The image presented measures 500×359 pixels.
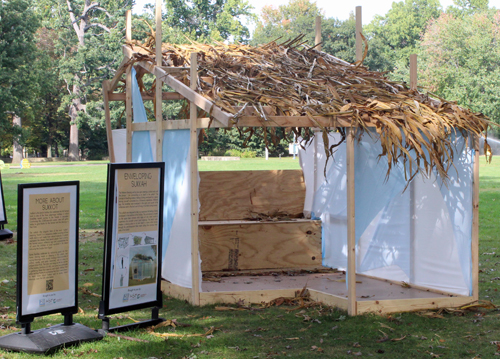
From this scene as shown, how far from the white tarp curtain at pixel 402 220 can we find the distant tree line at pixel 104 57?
23852 mm

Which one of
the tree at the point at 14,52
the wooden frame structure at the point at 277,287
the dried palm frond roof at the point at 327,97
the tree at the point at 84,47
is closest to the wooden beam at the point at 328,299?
the wooden frame structure at the point at 277,287

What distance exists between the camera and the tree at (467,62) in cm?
4359

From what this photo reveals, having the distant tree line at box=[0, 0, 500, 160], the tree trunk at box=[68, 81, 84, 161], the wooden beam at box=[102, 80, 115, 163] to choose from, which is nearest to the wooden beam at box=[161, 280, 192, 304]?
the wooden beam at box=[102, 80, 115, 163]

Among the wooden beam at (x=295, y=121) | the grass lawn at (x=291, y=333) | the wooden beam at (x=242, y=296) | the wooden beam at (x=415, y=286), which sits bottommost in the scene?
the grass lawn at (x=291, y=333)

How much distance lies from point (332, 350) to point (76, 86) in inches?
2062

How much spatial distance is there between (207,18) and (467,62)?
110 ft

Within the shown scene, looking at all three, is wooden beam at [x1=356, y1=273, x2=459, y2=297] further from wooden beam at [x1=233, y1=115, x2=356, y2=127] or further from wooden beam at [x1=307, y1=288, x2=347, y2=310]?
wooden beam at [x1=233, y1=115, x2=356, y2=127]

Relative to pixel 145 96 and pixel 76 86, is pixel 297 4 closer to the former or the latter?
pixel 76 86

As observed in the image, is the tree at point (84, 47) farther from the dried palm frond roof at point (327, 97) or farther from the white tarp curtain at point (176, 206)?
the white tarp curtain at point (176, 206)

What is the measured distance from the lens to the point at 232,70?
8141 mm

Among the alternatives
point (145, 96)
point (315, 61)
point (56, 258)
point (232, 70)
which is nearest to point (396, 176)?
point (315, 61)

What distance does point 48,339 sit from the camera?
552 centimetres

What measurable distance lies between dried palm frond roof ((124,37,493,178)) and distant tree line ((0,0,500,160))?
79.7ft

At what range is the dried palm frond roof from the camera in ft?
21.7
